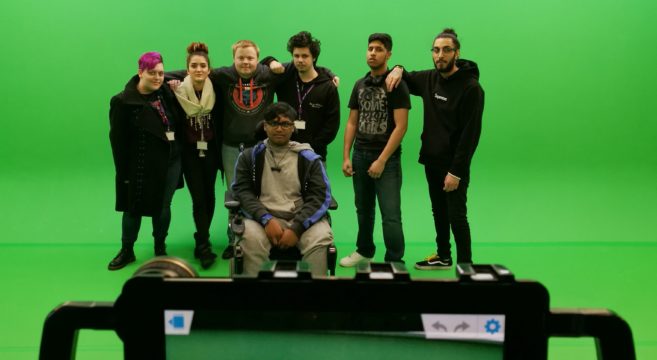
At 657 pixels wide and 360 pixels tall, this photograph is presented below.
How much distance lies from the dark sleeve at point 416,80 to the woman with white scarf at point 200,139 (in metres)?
1.25

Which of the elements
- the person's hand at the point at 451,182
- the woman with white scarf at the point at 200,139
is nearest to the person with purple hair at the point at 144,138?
the woman with white scarf at the point at 200,139

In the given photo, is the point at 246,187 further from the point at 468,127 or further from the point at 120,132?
the point at 468,127

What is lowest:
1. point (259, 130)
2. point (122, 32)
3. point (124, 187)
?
point (124, 187)

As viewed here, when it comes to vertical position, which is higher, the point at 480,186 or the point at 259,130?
the point at 259,130

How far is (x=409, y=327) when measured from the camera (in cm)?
69

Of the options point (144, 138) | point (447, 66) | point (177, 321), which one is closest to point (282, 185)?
point (144, 138)

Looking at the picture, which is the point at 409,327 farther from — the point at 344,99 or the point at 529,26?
the point at 529,26

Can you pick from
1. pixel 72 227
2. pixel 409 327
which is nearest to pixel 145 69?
pixel 72 227

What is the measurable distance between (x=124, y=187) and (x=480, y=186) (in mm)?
3298

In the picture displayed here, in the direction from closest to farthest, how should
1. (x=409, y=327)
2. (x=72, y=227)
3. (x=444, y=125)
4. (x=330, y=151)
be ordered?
(x=409, y=327) < (x=444, y=125) < (x=72, y=227) < (x=330, y=151)

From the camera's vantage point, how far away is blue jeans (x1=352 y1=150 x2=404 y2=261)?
357 cm

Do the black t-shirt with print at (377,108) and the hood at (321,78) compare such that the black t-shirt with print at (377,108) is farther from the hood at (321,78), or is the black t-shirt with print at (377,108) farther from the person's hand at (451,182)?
the person's hand at (451,182)

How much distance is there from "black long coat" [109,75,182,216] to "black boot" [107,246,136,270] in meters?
0.31

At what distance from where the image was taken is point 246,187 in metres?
2.96
